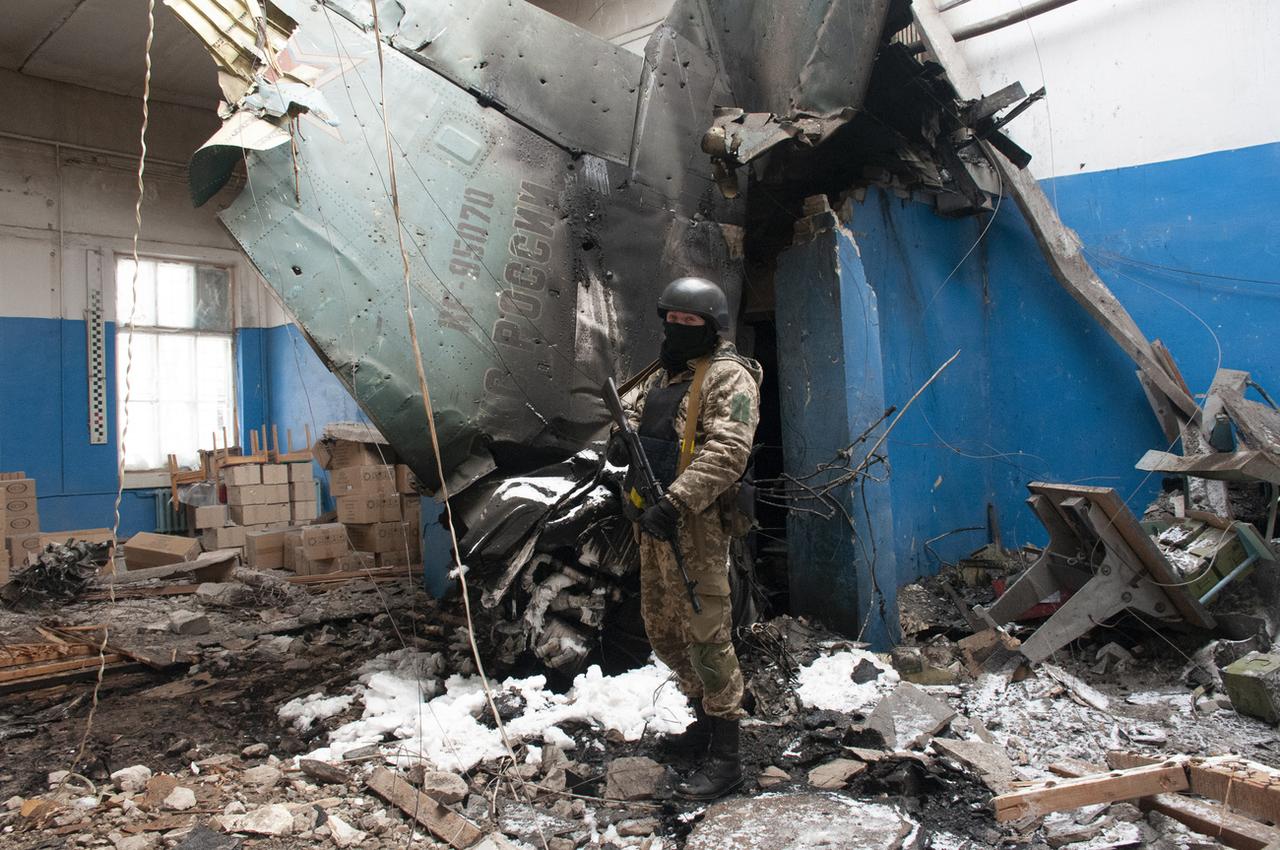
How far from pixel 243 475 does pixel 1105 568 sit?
8466 millimetres

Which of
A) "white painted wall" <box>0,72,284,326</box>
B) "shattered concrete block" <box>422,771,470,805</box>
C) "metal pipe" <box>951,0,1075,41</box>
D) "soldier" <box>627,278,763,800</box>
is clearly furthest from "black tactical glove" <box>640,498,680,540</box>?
"white painted wall" <box>0,72,284,326</box>

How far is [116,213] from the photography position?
10.7m

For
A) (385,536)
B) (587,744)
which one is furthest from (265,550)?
(587,744)

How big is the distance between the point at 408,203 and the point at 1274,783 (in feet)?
13.3

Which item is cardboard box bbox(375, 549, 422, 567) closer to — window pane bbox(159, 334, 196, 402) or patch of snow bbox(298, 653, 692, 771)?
patch of snow bbox(298, 653, 692, 771)

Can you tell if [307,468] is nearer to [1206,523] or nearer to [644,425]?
[644,425]

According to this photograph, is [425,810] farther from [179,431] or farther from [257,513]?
[179,431]

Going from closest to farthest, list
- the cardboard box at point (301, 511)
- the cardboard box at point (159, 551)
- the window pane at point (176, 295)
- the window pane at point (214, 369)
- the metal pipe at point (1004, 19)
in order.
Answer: the metal pipe at point (1004, 19)
the cardboard box at point (159, 551)
the cardboard box at point (301, 511)
the window pane at point (176, 295)
the window pane at point (214, 369)

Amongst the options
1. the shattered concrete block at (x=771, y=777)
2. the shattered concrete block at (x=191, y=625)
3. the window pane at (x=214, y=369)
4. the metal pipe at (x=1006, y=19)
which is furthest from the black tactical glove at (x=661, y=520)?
the window pane at (x=214, y=369)

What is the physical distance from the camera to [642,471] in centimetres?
318

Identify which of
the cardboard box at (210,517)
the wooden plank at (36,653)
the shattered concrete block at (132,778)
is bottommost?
the shattered concrete block at (132,778)

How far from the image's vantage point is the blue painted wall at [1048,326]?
523 centimetres

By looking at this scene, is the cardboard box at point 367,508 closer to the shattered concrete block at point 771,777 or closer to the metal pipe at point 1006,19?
the shattered concrete block at point 771,777

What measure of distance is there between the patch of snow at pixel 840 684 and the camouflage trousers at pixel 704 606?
0.92 meters
